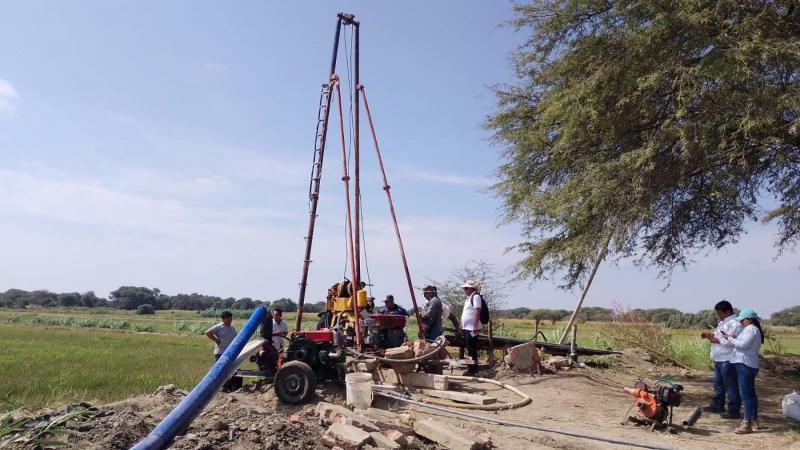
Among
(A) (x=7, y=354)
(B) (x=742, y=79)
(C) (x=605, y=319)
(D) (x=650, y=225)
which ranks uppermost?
(B) (x=742, y=79)

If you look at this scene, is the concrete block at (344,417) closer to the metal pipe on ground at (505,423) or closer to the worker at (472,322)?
the metal pipe on ground at (505,423)

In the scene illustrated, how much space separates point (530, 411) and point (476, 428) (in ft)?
4.95

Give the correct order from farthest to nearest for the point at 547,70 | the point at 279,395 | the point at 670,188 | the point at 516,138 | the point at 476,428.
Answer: the point at 516,138, the point at 547,70, the point at 670,188, the point at 279,395, the point at 476,428

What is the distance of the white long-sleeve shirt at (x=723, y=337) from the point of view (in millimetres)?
8789

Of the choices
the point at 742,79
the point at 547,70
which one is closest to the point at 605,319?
the point at 547,70

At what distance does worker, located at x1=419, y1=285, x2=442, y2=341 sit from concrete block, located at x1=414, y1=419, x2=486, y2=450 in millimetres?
5336

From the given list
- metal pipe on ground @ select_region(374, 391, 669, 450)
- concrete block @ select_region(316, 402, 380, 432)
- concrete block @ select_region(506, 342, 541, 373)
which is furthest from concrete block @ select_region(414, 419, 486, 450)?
concrete block @ select_region(506, 342, 541, 373)

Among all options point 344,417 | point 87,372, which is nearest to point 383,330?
point 344,417

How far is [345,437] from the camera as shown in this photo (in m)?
6.16

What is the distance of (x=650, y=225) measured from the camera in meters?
11.9

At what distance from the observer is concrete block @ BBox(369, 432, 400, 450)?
20.4ft

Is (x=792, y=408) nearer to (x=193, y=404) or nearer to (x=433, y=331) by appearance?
(x=433, y=331)

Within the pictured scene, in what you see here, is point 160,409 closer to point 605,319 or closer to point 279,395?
point 279,395

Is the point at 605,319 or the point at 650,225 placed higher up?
the point at 650,225
